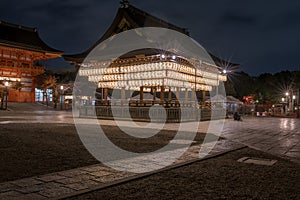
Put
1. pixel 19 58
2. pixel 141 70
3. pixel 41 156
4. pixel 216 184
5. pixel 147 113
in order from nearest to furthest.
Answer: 1. pixel 216 184
2. pixel 41 156
3. pixel 147 113
4. pixel 141 70
5. pixel 19 58

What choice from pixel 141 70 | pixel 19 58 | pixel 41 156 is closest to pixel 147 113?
pixel 141 70

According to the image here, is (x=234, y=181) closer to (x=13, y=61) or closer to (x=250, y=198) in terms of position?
(x=250, y=198)

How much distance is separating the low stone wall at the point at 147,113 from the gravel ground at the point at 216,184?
13.7 metres

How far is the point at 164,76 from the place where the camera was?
21.0m

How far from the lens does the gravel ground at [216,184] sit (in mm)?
4469

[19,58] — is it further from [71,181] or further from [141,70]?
[71,181]

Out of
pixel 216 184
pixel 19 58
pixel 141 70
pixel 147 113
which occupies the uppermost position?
pixel 19 58

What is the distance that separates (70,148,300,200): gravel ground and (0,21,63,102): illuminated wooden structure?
36.6 m

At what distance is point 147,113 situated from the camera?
2133 cm

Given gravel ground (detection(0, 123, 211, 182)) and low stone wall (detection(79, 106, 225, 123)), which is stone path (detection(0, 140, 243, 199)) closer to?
gravel ground (detection(0, 123, 211, 182))

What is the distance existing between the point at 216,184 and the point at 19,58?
139ft

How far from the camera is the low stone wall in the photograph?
20641 mm

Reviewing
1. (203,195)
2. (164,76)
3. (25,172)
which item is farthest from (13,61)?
(203,195)

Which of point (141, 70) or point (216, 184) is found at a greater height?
point (141, 70)
